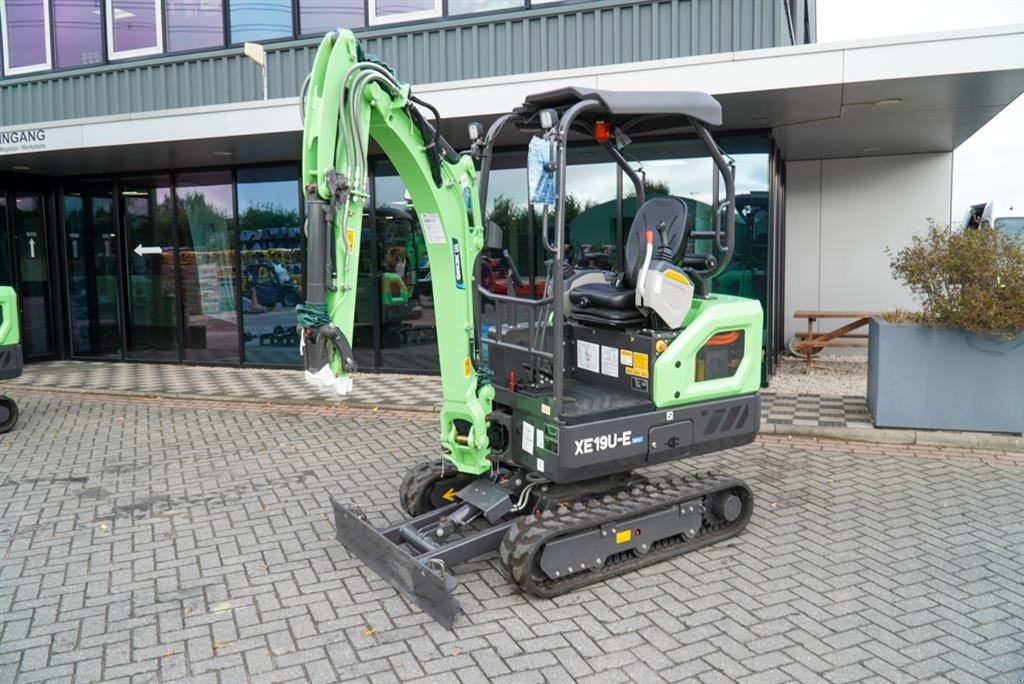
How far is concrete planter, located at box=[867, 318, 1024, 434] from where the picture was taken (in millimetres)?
7258

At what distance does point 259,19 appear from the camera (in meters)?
10.9

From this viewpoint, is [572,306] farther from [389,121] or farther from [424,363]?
[424,363]

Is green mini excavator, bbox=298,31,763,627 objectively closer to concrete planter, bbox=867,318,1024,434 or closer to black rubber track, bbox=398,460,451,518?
black rubber track, bbox=398,460,451,518

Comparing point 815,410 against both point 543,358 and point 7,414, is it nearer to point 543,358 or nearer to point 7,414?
point 543,358

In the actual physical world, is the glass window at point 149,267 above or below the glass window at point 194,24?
below

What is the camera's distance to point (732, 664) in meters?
3.71

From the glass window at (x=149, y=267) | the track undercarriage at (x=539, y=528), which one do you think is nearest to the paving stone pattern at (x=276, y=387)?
the glass window at (x=149, y=267)

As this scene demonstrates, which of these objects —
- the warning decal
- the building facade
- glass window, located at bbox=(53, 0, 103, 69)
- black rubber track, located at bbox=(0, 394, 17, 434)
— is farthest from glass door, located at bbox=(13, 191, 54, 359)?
the warning decal

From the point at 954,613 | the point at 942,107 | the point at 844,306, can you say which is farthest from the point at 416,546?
the point at 844,306

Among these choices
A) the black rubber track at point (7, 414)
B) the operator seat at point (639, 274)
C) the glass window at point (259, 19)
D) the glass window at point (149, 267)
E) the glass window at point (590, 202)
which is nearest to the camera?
the operator seat at point (639, 274)

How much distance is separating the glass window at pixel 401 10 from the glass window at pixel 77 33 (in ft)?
15.0

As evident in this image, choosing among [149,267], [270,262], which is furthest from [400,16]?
[149,267]

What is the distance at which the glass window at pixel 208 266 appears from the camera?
12375 millimetres

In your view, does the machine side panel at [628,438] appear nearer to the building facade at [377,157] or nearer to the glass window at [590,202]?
the building facade at [377,157]
